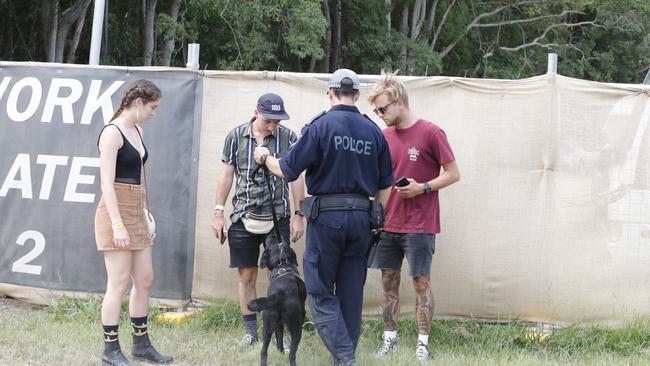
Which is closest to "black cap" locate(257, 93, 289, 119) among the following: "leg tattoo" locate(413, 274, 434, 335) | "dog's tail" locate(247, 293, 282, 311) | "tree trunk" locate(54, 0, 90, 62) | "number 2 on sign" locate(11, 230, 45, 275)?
"dog's tail" locate(247, 293, 282, 311)

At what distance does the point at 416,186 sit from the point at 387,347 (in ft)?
3.87

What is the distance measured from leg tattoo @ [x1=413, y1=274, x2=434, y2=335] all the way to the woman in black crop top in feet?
6.11

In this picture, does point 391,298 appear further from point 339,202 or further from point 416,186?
point 339,202

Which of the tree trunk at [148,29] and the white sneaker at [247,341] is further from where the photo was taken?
the tree trunk at [148,29]

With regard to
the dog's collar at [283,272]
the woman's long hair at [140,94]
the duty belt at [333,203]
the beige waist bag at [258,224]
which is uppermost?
the woman's long hair at [140,94]

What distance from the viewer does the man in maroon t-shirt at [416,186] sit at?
570 cm

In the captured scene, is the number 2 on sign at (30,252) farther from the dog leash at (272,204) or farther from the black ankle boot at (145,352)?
the dog leash at (272,204)

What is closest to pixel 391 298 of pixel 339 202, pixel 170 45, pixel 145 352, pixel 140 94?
pixel 339 202

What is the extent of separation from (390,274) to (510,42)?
29.8 meters

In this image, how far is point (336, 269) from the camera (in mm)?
5254

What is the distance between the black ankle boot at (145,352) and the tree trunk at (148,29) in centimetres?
1740

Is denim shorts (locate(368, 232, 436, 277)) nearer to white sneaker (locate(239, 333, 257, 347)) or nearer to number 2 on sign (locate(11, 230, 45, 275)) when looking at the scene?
white sneaker (locate(239, 333, 257, 347))

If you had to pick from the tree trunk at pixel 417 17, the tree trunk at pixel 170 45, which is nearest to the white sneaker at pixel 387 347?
the tree trunk at pixel 170 45

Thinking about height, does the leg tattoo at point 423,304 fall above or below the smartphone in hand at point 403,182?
below
